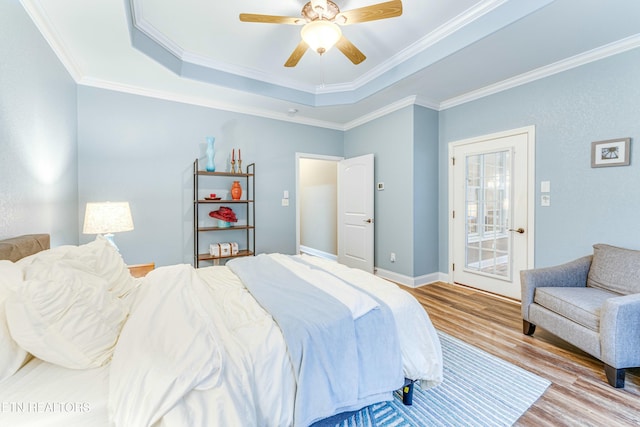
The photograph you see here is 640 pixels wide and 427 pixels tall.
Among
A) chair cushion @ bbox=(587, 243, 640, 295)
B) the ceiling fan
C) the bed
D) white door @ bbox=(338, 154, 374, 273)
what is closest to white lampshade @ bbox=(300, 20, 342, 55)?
the ceiling fan

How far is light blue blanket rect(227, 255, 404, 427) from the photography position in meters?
1.15

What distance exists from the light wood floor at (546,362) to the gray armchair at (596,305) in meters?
0.13

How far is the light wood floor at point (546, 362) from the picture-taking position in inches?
59.5

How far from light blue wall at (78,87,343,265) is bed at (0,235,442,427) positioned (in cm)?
158

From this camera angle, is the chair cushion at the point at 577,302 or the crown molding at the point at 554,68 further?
the crown molding at the point at 554,68

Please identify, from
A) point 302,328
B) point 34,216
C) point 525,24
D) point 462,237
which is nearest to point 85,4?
point 34,216

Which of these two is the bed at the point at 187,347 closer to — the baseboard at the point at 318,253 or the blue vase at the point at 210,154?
the blue vase at the point at 210,154

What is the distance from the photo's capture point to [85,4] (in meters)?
1.90

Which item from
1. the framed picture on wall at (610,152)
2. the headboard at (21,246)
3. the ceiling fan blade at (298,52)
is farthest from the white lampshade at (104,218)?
the framed picture on wall at (610,152)

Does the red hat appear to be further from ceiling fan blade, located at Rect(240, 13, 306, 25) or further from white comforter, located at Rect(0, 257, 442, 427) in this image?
ceiling fan blade, located at Rect(240, 13, 306, 25)

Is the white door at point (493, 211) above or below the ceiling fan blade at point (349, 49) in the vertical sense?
below

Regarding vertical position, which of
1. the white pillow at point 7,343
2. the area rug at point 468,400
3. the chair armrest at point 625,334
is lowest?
the area rug at point 468,400

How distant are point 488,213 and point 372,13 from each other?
2.70 metres

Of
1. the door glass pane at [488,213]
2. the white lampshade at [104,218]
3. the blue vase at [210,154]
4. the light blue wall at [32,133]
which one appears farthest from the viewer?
the blue vase at [210,154]
